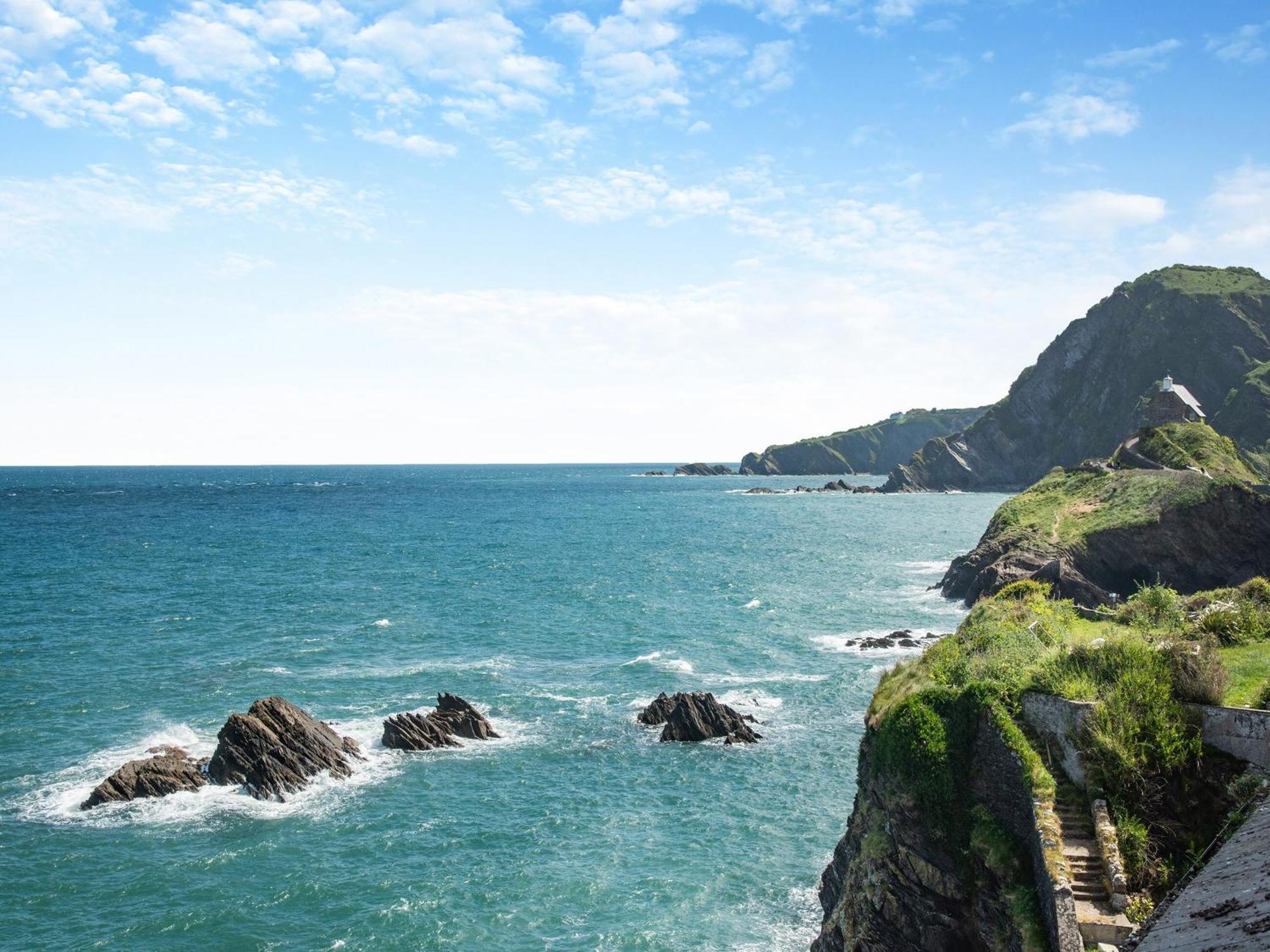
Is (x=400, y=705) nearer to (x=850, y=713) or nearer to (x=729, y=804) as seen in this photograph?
(x=729, y=804)

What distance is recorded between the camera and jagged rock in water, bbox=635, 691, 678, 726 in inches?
1571

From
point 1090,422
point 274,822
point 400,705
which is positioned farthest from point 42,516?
point 1090,422

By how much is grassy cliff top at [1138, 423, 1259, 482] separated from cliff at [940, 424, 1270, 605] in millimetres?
3206

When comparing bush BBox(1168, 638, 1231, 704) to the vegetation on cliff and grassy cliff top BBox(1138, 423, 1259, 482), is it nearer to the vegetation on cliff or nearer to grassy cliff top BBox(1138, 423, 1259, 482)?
the vegetation on cliff

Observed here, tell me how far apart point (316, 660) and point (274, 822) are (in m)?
20.9

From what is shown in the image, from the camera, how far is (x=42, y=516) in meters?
132

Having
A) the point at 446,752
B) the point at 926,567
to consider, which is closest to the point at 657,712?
the point at 446,752

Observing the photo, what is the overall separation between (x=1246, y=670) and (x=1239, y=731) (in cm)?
346

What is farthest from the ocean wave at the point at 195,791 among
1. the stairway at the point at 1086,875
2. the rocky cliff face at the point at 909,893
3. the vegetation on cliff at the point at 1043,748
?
the stairway at the point at 1086,875

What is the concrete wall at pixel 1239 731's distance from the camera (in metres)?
14.7

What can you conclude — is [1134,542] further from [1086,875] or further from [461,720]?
[1086,875]

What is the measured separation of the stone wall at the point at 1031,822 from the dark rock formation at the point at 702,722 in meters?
20.2

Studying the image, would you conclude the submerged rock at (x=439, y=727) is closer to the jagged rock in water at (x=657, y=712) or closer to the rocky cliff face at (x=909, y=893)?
the jagged rock in water at (x=657, y=712)

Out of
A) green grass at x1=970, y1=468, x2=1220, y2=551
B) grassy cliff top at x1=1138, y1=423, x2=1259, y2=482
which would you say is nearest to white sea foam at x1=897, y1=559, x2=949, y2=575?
green grass at x1=970, y1=468, x2=1220, y2=551
